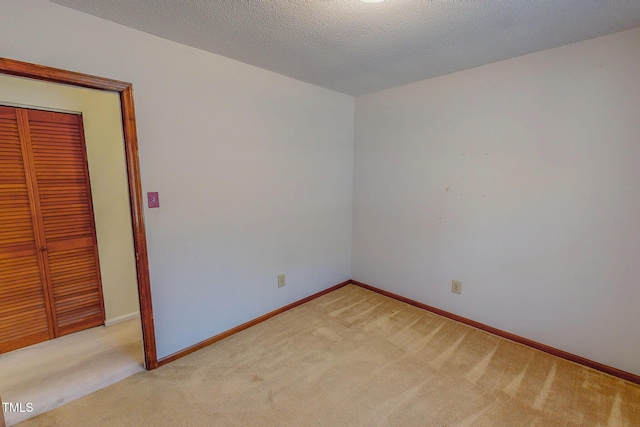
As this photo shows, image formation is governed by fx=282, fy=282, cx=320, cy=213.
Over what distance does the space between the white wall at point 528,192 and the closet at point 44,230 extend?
114 inches

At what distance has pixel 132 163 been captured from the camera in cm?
180

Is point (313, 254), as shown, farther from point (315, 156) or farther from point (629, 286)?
point (629, 286)

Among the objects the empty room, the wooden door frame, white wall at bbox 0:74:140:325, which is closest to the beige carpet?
the empty room

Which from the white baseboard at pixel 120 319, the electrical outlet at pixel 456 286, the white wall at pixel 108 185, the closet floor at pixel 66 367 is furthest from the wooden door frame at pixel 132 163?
the electrical outlet at pixel 456 286

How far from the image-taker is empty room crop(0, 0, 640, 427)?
1640mm

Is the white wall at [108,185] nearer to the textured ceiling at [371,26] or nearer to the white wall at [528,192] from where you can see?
the textured ceiling at [371,26]

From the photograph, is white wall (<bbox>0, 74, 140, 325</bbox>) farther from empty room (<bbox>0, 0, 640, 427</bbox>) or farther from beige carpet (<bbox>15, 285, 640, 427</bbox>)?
beige carpet (<bbox>15, 285, 640, 427</bbox>)

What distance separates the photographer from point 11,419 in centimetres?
158

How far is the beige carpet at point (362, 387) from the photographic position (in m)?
1.62

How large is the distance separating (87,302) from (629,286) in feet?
13.9

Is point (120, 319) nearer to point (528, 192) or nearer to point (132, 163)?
point (132, 163)

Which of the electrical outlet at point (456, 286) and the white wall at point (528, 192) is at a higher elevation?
the white wall at point (528, 192)

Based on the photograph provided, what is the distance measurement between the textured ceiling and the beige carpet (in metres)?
2.25

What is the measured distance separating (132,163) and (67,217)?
1186 mm
